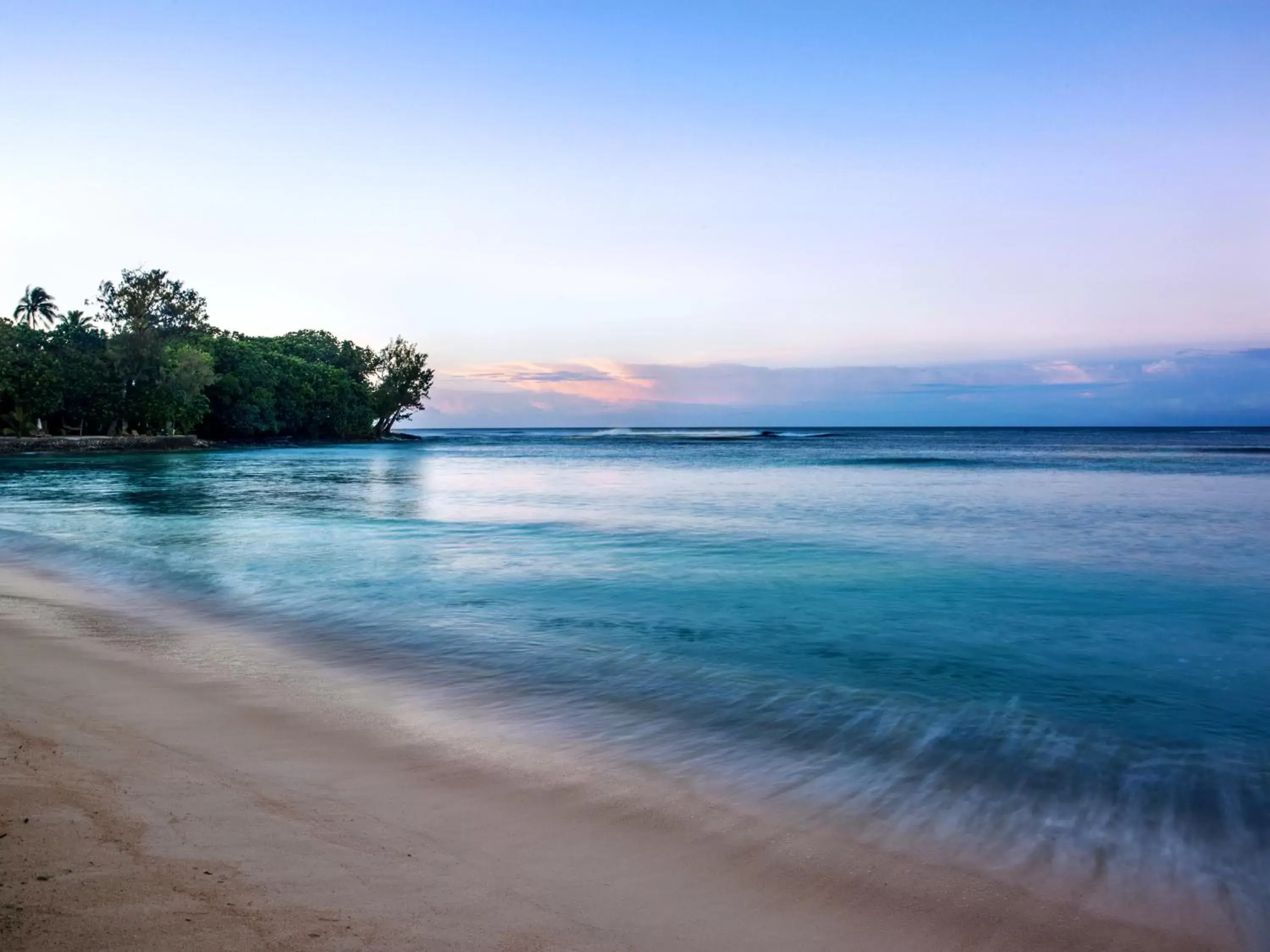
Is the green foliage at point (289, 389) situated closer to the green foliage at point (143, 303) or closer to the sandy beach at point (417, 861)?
the green foliage at point (143, 303)

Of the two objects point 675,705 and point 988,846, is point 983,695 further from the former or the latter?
point 988,846

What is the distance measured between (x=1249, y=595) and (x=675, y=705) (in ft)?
32.4

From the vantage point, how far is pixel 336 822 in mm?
3826

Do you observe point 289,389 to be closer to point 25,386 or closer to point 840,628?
point 25,386

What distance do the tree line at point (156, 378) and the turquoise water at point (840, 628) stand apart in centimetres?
3752

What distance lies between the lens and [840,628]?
961 centimetres

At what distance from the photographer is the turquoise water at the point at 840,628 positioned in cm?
481

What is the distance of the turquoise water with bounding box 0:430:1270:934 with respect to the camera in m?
4.81

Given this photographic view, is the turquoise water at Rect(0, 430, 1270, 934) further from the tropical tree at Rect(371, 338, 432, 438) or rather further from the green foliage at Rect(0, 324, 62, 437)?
the tropical tree at Rect(371, 338, 432, 438)

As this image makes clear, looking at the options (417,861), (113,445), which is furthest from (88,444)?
(417,861)

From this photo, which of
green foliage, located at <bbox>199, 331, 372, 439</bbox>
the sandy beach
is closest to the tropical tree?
green foliage, located at <bbox>199, 331, 372, 439</bbox>

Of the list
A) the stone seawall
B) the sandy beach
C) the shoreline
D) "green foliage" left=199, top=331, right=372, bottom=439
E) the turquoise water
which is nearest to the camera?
the sandy beach

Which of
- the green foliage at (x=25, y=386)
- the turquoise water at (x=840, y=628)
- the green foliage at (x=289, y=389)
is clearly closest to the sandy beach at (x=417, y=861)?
the turquoise water at (x=840, y=628)

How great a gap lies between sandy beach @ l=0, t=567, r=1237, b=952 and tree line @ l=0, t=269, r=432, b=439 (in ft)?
202
